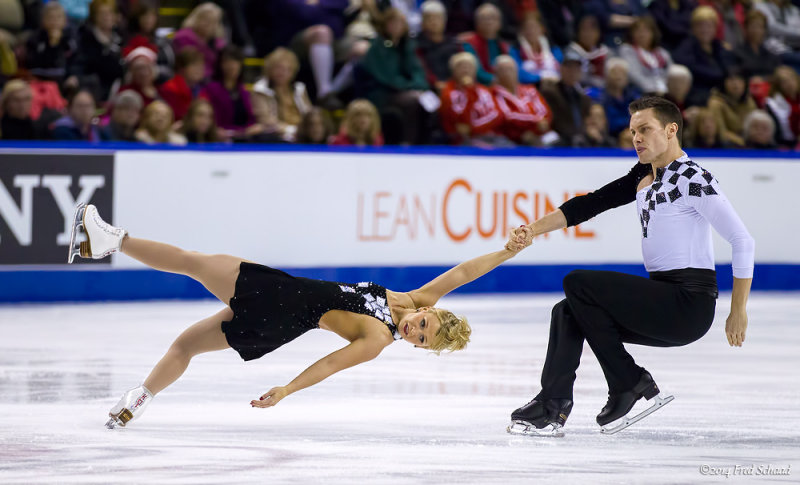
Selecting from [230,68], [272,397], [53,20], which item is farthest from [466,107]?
[272,397]

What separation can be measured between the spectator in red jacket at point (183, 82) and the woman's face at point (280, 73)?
57 cm

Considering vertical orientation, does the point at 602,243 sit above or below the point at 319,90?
below

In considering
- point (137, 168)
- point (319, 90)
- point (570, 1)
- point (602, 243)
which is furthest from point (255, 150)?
point (570, 1)

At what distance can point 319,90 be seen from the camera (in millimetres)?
11477

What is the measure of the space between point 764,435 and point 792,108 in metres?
8.61

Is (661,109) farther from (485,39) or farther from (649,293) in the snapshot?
(485,39)

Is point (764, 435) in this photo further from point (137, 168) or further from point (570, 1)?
point (570, 1)

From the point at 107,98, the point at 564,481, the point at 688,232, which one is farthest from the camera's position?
the point at 107,98

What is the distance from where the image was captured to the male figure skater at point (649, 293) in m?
4.83

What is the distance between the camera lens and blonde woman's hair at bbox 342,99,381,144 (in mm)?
10383

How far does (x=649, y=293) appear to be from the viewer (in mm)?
4832

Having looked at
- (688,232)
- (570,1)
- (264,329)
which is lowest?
(264,329)

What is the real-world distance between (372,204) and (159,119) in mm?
1741

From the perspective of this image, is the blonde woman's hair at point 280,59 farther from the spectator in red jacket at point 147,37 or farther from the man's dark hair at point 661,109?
the man's dark hair at point 661,109
